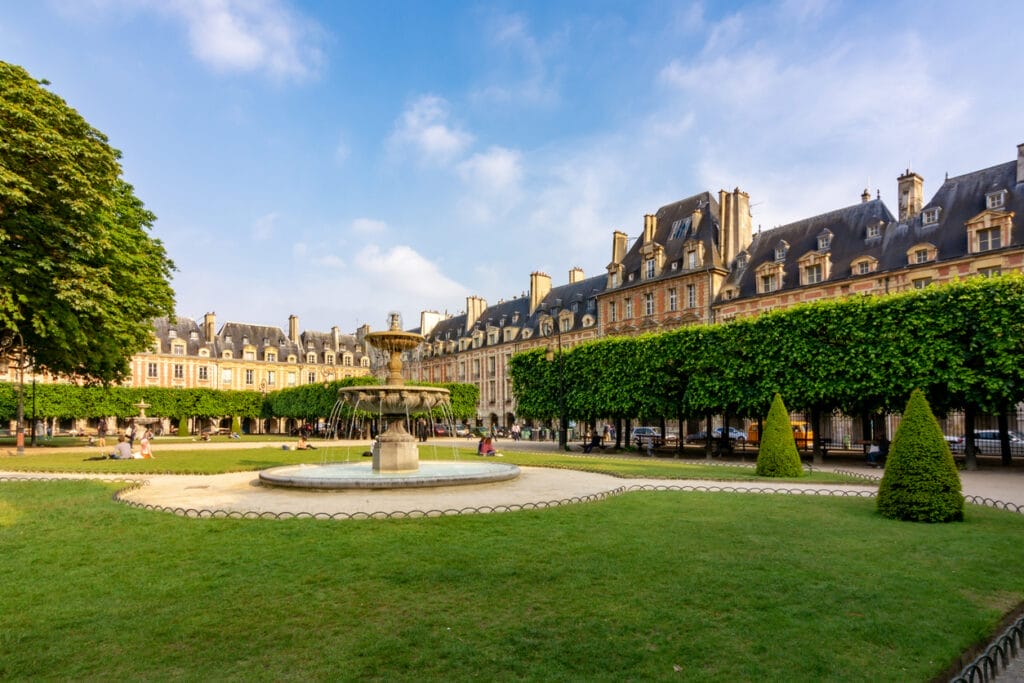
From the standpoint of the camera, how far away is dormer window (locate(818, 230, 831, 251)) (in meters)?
38.9

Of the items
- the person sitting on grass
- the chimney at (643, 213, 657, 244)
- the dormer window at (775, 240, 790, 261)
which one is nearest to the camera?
the person sitting on grass

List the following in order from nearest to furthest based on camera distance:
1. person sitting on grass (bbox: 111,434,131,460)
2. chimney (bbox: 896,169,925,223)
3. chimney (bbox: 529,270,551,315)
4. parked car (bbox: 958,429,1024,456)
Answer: person sitting on grass (bbox: 111,434,131,460) → parked car (bbox: 958,429,1024,456) → chimney (bbox: 896,169,925,223) → chimney (bbox: 529,270,551,315)

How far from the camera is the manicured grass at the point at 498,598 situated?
423 cm

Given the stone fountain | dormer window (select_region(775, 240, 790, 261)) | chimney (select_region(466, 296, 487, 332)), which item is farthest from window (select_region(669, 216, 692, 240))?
the stone fountain

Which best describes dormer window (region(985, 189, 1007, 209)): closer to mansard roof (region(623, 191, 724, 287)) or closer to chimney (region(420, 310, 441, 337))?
mansard roof (region(623, 191, 724, 287))

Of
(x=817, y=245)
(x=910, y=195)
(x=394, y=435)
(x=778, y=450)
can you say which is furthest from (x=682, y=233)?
(x=394, y=435)

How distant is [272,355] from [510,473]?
72361 mm

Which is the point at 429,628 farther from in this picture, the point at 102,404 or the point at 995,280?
the point at 102,404

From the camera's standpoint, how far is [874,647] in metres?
4.59

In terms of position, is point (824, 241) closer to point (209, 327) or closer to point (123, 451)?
point (123, 451)

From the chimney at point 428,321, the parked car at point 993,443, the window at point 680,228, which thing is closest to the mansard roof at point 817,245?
the window at point 680,228

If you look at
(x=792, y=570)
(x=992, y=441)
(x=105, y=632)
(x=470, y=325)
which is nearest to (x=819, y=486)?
(x=792, y=570)

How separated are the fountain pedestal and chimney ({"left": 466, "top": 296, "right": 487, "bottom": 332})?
201ft

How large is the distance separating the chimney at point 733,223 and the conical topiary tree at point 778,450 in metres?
29.9
